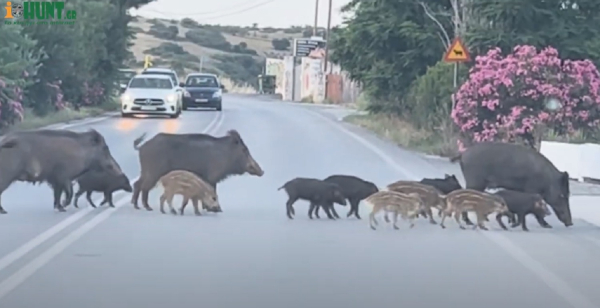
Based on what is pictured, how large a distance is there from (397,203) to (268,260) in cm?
295

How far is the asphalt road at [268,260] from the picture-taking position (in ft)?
35.5

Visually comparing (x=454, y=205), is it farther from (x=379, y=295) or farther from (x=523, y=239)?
(x=379, y=295)

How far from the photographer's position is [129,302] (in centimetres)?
1041

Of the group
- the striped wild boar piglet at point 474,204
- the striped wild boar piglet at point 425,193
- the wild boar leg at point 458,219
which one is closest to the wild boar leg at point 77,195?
the striped wild boar piglet at point 425,193

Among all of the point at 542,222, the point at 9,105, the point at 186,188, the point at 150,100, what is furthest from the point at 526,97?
the point at 150,100

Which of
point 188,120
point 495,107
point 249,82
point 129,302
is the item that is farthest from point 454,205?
point 249,82

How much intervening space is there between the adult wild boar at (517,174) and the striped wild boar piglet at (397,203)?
4.97 feet

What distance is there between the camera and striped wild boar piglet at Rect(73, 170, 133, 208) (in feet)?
56.1

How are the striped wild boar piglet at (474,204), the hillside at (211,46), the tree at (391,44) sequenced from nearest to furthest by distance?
the striped wild boar piglet at (474,204), the tree at (391,44), the hillside at (211,46)

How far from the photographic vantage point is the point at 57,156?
16.5 meters

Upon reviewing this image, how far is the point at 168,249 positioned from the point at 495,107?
1665 cm

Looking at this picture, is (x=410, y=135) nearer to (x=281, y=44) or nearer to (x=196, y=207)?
(x=196, y=207)

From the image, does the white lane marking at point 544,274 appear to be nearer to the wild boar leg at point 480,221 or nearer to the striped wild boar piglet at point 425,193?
the wild boar leg at point 480,221

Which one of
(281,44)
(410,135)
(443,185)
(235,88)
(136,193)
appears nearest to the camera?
(443,185)
